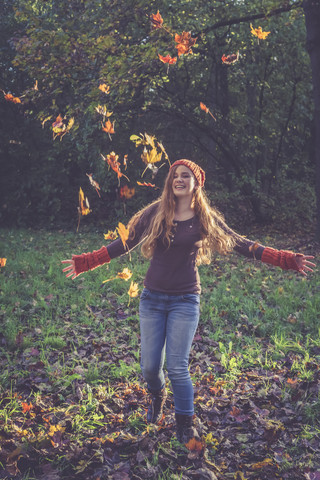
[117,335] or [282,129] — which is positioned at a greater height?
[282,129]

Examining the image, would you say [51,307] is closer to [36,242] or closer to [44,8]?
[36,242]

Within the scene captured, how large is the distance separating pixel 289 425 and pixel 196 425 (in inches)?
29.5

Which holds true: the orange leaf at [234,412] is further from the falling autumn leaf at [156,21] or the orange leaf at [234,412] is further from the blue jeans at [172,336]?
the falling autumn leaf at [156,21]

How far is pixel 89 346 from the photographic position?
5090 mm

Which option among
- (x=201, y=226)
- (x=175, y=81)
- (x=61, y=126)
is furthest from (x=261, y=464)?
(x=175, y=81)

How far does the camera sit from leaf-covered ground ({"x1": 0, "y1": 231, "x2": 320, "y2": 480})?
3.04 m

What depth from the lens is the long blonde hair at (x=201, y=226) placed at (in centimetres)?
316

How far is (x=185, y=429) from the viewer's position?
3184mm

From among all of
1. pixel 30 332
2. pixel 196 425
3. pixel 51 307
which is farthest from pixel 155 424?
pixel 51 307

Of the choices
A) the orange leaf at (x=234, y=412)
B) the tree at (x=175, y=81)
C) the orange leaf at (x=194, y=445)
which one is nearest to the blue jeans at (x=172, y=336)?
the orange leaf at (x=194, y=445)

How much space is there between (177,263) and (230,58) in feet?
34.5

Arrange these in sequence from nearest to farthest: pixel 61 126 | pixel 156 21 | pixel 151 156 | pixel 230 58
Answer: pixel 156 21, pixel 151 156, pixel 61 126, pixel 230 58

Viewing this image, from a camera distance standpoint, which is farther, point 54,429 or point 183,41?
point 183,41

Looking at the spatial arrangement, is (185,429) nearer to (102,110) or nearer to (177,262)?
(177,262)
